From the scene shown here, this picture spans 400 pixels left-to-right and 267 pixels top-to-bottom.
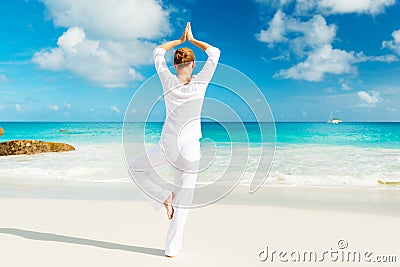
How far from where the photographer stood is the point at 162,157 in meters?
3.69

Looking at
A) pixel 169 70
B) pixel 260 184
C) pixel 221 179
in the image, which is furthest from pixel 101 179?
pixel 169 70

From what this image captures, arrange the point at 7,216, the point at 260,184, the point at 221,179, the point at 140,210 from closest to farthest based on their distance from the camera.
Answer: the point at 7,216
the point at 140,210
the point at 260,184
the point at 221,179

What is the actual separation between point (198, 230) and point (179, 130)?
1893 mm

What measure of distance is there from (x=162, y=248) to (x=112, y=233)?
906mm

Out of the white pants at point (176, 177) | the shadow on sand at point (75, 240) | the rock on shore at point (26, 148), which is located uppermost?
the rock on shore at point (26, 148)

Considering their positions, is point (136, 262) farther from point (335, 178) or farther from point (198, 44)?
point (335, 178)

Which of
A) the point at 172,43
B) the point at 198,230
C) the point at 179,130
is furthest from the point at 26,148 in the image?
the point at 179,130

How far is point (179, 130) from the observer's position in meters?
3.59

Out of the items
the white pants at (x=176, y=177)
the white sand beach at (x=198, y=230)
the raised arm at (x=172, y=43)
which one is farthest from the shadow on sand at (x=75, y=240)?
the raised arm at (x=172, y=43)

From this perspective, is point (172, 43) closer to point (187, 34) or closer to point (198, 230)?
point (187, 34)

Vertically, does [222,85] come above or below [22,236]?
above

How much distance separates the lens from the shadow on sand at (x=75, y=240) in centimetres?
415

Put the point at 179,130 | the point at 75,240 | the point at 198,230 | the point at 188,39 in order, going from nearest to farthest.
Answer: the point at 179,130, the point at 188,39, the point at 75,240, the point at 198,230

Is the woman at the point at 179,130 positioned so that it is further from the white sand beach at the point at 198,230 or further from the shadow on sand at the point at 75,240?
the white sand beach at the point at 198,230
